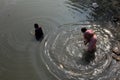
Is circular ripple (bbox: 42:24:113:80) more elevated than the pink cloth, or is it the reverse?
the pink cloth

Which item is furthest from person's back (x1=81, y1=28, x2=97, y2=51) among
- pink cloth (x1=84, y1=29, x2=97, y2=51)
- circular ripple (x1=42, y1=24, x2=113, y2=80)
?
circular ripple (x1=42, y1=24, x2=113, y2=80)

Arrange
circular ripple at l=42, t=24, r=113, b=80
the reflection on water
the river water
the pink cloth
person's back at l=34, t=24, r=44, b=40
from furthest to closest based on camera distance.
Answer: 1. the reflection on water
2. person's back at l=34, t=24, r=44, b=40
3. the pink cloth
4. the river water
5. circular ripple at l=42, t=24, r=113, b=80

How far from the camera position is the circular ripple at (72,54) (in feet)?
27.5

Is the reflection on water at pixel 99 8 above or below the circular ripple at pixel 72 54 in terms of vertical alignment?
above

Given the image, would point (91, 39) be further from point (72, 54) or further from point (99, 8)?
point (99, 8)

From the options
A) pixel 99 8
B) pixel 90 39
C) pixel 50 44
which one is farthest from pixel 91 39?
pixel 99 8

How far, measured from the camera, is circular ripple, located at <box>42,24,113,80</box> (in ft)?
27.5

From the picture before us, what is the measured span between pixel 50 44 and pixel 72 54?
1123 millimetres

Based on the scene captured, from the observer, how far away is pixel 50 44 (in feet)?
A: 31.9

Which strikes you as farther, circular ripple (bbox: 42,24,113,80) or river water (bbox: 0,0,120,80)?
river water (bbox: 0,0,120,80)

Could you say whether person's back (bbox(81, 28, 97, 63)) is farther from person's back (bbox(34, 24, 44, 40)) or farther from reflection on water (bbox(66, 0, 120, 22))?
reflection on water (bbox(66, 0, 120, 22))

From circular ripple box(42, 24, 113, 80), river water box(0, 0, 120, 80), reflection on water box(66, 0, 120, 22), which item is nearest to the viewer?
circular ripple box(42, 24, 113, 80)

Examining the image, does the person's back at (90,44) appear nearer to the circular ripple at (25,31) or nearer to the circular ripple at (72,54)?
the circular ripple at (72,54)

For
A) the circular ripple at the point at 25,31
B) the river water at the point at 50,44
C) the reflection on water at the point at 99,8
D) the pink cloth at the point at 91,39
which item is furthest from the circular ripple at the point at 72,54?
the reflection on water at the point at 99,8
